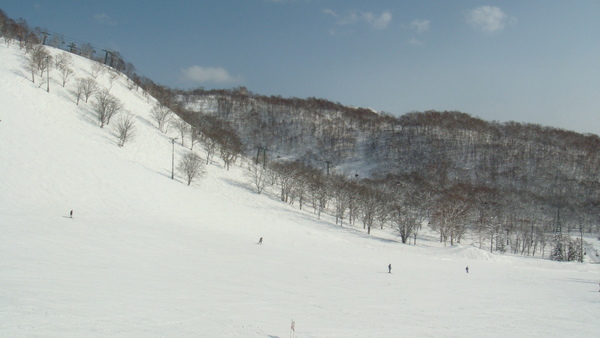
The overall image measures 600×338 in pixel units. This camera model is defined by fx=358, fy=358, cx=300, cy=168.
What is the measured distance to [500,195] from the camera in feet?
393

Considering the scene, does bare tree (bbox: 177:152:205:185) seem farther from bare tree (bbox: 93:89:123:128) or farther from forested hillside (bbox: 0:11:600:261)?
bare tree (bbox: 93:89:123:128)

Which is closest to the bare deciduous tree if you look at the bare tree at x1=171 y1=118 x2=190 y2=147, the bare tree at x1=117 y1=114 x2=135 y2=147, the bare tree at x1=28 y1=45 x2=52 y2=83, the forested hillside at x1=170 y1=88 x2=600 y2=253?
the bare tree at x1=28 y1=45 x2=52 y2=83

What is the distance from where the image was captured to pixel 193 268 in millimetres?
23750

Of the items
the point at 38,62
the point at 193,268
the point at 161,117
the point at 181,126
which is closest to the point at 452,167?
the point at 181,126

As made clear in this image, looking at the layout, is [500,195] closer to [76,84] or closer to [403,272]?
[403,272]

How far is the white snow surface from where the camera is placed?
13.2 metres

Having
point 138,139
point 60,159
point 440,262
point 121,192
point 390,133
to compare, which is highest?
point 390,133

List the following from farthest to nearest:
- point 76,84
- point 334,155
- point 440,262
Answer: point 334,155 → point 76,84 → point 440,262

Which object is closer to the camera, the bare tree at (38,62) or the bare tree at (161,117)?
the bare tree at (38,62)

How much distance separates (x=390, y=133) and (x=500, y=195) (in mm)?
76331

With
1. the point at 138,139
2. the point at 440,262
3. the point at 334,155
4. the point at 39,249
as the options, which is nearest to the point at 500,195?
the point at 334,155

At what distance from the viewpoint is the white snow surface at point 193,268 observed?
13.2 m

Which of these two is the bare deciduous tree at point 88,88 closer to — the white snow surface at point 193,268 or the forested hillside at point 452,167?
the white snow surface at point 193,268

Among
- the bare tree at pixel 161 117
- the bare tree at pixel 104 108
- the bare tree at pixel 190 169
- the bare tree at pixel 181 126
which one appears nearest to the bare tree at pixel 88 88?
the bare tree at pixel 104 108
